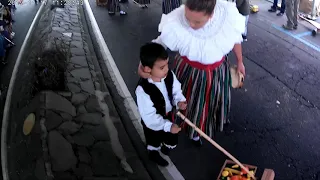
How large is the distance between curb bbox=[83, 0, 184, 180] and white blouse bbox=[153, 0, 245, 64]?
1.50 m

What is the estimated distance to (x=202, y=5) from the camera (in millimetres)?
3107

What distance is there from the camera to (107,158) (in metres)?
4.19

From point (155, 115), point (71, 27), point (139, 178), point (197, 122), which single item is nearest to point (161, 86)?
point (155, 115)

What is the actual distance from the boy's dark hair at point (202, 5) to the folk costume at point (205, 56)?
8.9 inches

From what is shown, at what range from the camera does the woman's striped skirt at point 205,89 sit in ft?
12.1

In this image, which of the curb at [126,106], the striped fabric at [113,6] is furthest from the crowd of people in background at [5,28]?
the striped fabric at [113,6]

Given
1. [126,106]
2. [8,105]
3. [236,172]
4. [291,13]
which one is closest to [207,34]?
[236,172]

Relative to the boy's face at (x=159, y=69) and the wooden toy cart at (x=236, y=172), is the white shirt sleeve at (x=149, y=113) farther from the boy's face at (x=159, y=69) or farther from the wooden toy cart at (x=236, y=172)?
the wooden toy cart at (x=236, y=172)

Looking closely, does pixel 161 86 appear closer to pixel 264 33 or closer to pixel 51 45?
pixel 51 45

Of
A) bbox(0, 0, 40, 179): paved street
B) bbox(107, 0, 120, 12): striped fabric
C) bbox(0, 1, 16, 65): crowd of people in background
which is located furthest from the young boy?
bbox(107, 0, 120, 12): striped fabric

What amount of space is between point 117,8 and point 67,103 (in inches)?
182

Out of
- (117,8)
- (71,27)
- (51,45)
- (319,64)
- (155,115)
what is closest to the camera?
(155,115)

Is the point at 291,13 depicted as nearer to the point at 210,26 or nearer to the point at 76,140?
the point at 210,26

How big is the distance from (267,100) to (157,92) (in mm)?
2708
